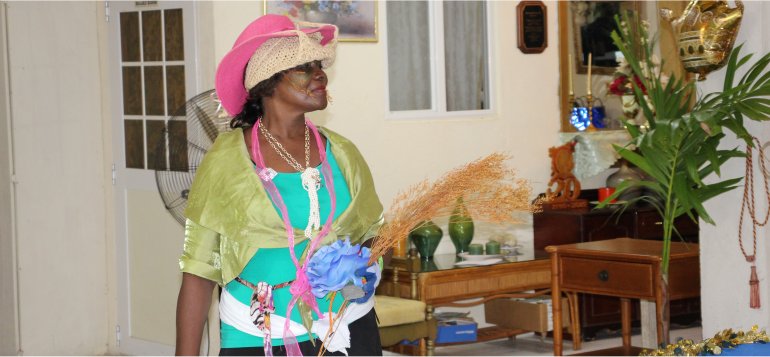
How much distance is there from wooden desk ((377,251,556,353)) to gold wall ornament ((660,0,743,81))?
199 centimetres

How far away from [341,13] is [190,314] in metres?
3.56

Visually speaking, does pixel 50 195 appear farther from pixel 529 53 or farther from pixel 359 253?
pixel 359 253

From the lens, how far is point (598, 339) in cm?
658

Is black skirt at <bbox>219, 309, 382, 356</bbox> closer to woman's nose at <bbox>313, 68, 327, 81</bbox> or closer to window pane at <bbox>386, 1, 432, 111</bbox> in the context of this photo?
woman's nose at <bbox>313, 68, 327, 81</bbox>

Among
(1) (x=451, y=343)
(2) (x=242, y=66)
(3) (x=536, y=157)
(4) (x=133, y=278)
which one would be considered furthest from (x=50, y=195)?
(2) (x=242, y=66)

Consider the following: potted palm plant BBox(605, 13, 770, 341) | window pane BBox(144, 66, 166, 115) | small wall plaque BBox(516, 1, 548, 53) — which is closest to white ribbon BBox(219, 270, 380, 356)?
potted palm plant BBox(605, 13, 770, 341)

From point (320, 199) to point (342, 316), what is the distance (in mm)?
252

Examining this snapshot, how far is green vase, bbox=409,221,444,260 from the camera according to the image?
234 inches

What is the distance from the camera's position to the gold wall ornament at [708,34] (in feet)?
12.8

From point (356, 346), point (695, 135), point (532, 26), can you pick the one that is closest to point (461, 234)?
point (532, 26)

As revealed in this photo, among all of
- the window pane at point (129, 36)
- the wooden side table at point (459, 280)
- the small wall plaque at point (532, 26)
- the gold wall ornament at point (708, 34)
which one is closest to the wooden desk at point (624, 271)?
the wooden side table at point (459, 280)

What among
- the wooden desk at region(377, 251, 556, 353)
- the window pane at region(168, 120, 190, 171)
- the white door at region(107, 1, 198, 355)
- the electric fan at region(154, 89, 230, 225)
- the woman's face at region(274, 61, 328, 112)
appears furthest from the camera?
the white door at region(107, 1, 198, 355)

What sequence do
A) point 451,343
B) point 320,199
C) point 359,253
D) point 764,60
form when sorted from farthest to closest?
1. point 451,343
2. point 764,60
3. point 320,199
4. point 359,253

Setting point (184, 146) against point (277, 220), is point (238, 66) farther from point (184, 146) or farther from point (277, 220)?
point (184, 146)
